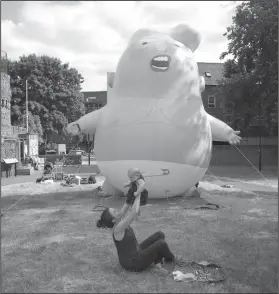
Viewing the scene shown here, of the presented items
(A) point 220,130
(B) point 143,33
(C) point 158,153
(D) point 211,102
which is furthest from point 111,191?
(D) point 211,102

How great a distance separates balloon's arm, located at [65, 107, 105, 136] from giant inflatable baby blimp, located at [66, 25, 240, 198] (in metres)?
0.39

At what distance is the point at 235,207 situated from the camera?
8766 mm

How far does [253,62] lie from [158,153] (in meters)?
16.0

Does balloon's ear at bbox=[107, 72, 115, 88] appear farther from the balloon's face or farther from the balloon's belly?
the balloon's belly

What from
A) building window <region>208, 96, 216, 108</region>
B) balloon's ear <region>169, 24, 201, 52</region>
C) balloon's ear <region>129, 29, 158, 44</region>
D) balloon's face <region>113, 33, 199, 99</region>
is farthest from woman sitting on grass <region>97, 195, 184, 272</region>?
building window <region>208, 96, 216, 108</region>

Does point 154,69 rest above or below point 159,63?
below

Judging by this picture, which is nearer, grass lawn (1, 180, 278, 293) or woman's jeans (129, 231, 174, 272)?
grass lawn (1, 180, 278, 293)

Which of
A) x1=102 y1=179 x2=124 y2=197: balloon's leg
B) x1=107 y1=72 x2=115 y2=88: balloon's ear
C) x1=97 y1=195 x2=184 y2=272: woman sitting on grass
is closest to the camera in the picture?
x1=97 y1=195 x2=184 y2=272: woman sitting on grass

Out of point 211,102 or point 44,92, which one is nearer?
point 211,102

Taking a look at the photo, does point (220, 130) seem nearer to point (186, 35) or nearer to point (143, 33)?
point (186, 35)

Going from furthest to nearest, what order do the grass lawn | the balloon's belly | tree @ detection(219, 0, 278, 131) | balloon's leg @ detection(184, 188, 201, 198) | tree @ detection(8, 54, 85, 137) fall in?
tree @ detection(8, 54, 85, 137), tree @ detection(219, 0, 278, 131), balloon's leg @ detection(184, 188, 201, 198), the balloon's belly, the grass lawn

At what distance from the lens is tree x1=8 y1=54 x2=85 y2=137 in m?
31.2

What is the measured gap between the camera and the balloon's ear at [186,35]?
367 inches

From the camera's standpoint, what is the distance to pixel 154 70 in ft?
27.7
